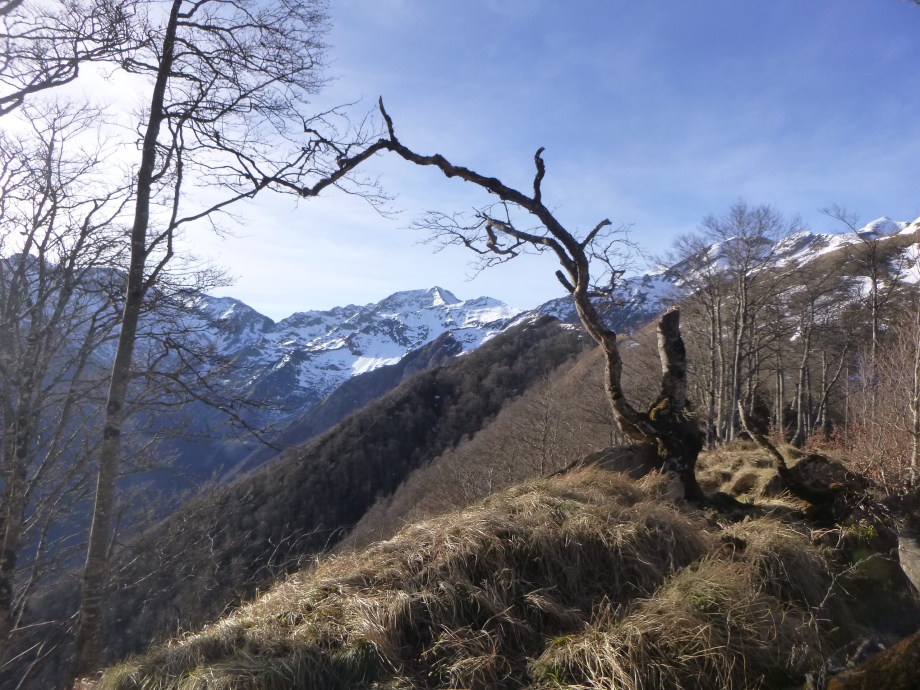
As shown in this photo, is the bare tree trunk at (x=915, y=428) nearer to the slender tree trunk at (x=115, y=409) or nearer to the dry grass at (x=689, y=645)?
the dry grass at (x=689, y=645)

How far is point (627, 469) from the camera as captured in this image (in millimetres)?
6691

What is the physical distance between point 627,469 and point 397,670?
4.26m

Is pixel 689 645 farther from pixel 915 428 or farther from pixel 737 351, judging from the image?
pixel 737 351

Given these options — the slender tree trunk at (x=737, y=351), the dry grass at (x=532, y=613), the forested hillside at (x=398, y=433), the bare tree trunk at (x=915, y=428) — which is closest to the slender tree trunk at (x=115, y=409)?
the dry grass at (x=532, y=613)

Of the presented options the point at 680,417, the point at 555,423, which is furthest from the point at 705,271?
the point at 680,417

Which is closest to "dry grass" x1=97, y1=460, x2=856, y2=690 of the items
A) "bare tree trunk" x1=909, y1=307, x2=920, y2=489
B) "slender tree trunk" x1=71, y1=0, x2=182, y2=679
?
"slender tree trunk" x1=71, y1=0, x2=182, y2=679

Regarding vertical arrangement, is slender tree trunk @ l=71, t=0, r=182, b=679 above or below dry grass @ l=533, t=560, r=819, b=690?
above

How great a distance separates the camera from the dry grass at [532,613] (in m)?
3.07

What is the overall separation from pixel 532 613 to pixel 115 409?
4.58 metres

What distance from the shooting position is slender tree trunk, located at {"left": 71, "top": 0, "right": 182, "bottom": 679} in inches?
209

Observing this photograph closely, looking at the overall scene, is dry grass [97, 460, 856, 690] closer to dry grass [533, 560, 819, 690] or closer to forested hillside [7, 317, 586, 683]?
dry grass [533, 560, 819, 690]

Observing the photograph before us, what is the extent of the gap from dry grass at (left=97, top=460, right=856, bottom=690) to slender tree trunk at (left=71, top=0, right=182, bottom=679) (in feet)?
6.72

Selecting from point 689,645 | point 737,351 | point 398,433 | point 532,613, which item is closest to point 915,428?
point 689,645

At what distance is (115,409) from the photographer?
18.3 ft
